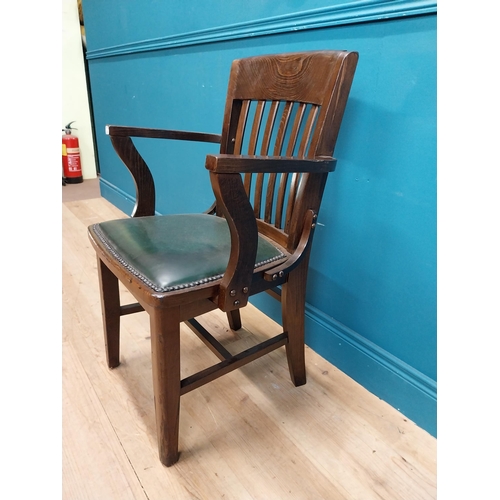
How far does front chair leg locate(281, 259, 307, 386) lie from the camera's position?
0.99 m

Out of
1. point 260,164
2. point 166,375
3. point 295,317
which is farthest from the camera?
point 295,317

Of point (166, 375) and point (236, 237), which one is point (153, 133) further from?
point (166, 375)

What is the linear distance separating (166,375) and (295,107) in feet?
2.67

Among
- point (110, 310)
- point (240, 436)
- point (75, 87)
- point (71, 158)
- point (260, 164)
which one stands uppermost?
point (75, 87)

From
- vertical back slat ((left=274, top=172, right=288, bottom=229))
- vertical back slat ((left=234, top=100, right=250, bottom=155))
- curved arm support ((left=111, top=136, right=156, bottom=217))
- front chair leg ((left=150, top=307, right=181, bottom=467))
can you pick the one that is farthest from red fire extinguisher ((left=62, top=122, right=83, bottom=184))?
front chair leg ((left=150, top=307, right=181, bottom=467))

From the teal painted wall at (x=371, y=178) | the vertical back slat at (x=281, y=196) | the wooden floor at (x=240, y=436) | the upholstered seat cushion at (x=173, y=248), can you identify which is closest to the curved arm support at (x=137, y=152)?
the upholstered seat cushion at (x=173, y=248)

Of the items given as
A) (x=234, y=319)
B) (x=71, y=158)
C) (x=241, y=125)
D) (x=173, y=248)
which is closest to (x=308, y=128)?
(x=241, y=125)

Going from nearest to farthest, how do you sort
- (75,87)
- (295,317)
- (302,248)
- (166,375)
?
1. (166,375)
2. (302,248)
3. (295,317)
4. (75,87)

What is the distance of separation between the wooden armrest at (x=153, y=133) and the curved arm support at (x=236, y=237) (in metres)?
0.47

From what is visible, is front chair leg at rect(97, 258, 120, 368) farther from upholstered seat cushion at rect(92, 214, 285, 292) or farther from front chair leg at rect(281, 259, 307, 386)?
front chair leg at rect(281, 259, 307, 386)

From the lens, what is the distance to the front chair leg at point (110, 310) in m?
1.05

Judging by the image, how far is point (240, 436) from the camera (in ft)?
3.20

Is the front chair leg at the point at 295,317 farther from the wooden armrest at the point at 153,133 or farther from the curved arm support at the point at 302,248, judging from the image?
the wooden armrest at the point at 153,133

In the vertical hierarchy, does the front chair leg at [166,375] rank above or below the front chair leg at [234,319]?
above
